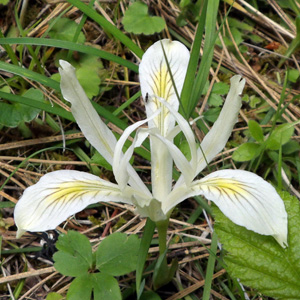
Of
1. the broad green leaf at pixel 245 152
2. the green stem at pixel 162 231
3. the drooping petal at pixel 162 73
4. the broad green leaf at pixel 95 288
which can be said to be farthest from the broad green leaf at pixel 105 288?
the broad green leaf at pixel 245 152

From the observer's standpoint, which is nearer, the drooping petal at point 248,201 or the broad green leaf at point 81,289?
the drooping petal at point 248,201

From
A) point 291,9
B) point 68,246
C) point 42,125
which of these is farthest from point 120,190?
point 291,9

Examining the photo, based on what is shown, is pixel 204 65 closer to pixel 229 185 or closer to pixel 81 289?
pixel 229 185

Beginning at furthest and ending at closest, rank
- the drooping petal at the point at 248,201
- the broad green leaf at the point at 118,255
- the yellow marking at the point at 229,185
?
the broad green leaf at the point at 118,255 → the yellow marking at the point at 229,185 → the drooping petal at the point at 248,201

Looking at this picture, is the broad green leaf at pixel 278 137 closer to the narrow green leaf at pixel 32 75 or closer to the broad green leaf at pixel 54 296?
the narrow green leaf at pixel 32 75

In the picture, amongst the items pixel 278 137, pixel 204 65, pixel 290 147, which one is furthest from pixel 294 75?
pixel 204 65

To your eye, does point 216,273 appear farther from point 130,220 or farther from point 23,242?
point 23,242
